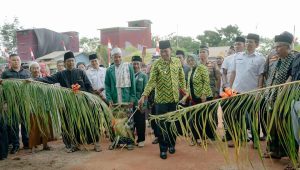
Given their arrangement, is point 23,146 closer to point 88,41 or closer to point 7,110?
point 7,110

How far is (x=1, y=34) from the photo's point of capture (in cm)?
3619

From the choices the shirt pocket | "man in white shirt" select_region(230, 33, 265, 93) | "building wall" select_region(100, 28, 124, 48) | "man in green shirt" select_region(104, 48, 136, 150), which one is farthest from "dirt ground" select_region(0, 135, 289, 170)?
"building wall" select_region(100, 28, 124, 48)

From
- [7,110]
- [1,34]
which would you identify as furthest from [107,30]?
[7,110]

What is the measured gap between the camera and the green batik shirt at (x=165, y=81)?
5.04m

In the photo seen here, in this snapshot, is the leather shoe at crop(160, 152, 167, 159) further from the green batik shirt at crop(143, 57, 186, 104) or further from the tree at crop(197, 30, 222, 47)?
the tree at crop(197, 30, 222, 47)

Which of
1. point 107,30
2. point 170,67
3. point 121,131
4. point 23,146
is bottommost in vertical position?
point 23,146

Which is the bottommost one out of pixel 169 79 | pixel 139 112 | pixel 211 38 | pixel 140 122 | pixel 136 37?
pixel 140 122

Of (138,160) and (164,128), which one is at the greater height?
(164,128)

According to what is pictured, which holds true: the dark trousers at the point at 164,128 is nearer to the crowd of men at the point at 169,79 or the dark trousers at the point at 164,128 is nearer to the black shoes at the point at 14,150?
the crowd of men at the point at 169,79

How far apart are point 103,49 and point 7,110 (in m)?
20.7

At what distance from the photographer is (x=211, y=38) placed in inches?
1372

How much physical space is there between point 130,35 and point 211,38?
891cm

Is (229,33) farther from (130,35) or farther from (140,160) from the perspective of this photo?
(140,160)

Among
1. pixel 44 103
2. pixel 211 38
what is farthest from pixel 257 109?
pixel 211 38
